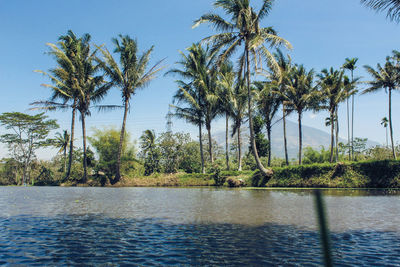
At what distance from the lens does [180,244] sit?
642 cm

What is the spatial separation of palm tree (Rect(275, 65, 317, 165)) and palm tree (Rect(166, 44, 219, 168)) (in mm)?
8080

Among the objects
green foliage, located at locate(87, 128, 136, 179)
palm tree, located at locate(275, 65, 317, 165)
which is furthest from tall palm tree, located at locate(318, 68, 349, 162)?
green foliage, located at locate(87, 128, 136, 179)

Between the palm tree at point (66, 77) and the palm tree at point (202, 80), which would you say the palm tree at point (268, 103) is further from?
the palm tree at point (66, 77)

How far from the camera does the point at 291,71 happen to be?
3822cm

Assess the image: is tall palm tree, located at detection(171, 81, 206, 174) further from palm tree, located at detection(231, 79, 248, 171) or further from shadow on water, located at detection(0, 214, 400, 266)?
shadow on water, located at detection(0, 214, 400, 266)

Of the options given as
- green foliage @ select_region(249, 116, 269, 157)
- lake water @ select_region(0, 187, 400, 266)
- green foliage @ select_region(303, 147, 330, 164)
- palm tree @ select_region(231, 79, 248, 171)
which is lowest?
lake water @ select_region(0, 187, 400, 266)

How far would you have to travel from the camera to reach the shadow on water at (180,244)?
5254 millimetres

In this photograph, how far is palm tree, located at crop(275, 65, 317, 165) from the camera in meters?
37.0

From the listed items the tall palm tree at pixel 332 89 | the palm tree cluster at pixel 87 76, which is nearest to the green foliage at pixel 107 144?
the palm tree cluster at pixel 87 76

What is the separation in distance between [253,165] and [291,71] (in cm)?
1401

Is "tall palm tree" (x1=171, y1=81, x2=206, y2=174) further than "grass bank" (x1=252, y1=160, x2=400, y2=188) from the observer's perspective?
Yes

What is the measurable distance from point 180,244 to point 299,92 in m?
34.2

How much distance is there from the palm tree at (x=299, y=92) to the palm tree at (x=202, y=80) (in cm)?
808

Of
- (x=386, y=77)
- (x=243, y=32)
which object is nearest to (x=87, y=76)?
(x=243, y=32)
